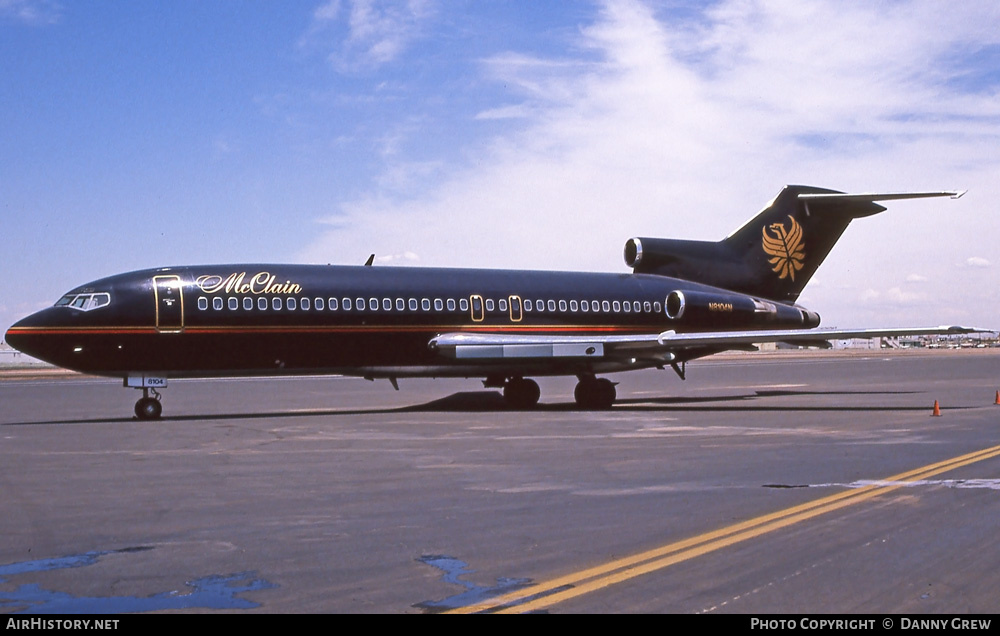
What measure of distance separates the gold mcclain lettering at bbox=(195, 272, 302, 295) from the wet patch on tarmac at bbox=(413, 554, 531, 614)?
59.4 feet

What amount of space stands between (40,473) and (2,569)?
21.7 ft

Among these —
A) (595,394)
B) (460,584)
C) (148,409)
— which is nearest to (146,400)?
(148,409)

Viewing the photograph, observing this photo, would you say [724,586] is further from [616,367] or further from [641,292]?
[641,292]

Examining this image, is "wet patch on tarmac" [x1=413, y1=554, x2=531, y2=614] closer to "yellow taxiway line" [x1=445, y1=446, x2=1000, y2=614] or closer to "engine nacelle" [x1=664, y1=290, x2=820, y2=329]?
"yellow taxiway line" [x1=445, y1=446, x2=1000, y2=614]

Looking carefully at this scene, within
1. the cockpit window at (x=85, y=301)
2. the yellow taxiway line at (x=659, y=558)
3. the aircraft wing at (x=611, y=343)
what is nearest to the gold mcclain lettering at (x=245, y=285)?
the cockpit window at (x=85, y=301)

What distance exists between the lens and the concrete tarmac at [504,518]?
23.1ft

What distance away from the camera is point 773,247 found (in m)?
35.6

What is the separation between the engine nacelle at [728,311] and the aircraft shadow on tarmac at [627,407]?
248cm

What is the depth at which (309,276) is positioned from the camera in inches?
1038

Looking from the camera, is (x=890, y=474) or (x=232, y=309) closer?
(x=890, y=474)

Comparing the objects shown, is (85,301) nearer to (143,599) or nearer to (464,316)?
(464,316)

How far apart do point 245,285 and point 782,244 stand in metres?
19.4

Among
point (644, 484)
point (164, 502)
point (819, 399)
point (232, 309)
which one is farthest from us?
point (819, 399)

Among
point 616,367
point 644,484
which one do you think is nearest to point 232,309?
point 616,367
